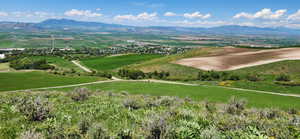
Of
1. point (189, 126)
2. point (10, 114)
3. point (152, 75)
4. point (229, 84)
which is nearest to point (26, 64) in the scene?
point (152, 75)

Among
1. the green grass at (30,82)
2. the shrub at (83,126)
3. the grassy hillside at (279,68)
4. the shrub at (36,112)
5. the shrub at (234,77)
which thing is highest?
the shrub at (83,126)

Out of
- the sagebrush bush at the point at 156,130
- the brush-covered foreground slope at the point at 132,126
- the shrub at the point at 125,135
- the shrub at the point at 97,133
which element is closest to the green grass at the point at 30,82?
the brush-covered foreground slope at the point at 132,126

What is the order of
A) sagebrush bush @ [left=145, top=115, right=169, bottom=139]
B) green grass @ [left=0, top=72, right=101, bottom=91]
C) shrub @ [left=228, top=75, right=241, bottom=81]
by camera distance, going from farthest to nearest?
1. shrub @ [left=228, top=75, right=241, bottom=81]
2. green grass @ [left=0, top=72, right=101, bottom=91]
3. sagebrush bush @ [left=145, top=115, right=169, bottom=139]

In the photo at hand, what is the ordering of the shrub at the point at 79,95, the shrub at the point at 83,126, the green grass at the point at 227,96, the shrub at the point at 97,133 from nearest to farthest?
the shrub at the point at 97,133, the shrub at the point at 83,126, the shrub at the point at 79,95, the green grass at the point at 227,96

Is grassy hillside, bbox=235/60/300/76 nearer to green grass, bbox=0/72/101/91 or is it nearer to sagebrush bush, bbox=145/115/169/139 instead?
green grass, bbox=0/72/101/91

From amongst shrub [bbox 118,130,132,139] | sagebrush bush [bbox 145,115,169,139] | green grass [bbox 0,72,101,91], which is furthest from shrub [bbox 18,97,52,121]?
green grass [bbox 0,72,101,91]

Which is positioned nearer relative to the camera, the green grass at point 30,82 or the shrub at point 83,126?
the shrub at point 83,126

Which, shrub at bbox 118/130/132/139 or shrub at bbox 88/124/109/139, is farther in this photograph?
shrub at bbox 118/130/132/139

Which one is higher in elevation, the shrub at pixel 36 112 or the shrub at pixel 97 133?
the shrub at pixel 97 133

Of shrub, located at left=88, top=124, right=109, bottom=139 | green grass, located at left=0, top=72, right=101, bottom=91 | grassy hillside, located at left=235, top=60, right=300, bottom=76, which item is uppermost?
shrub, located at left=88, top=124, right=109, bottom=139

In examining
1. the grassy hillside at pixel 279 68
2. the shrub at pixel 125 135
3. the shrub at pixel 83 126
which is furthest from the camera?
the grassy hillside at pixel 279 68

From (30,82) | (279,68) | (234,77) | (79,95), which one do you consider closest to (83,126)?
(79,95)

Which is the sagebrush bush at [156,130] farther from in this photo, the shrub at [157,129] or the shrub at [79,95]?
the shrub at [79,95]

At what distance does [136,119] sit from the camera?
693 centimetres
